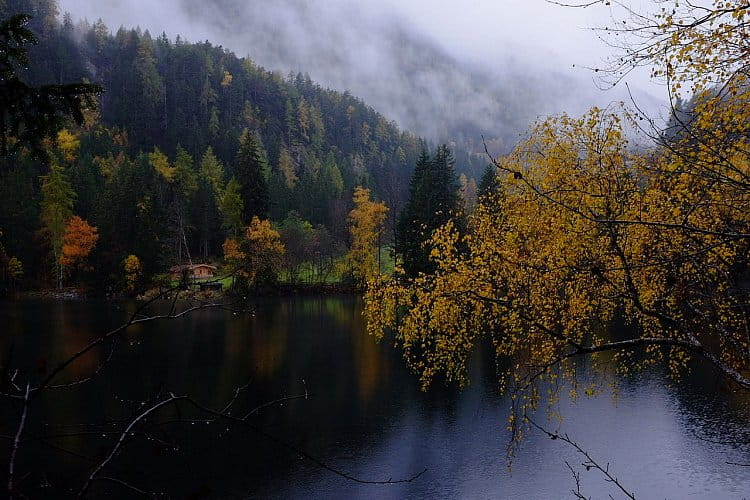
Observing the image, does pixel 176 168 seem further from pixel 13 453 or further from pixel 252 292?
pixel 13 453

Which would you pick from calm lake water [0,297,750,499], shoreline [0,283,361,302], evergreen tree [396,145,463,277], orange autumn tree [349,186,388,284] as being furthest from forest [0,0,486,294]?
calm lake water [0,297,750,499]

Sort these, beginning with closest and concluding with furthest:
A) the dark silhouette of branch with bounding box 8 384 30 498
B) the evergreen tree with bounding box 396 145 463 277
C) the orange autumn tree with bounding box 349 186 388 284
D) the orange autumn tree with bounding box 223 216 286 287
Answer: the dark silhouette of branch with bounding box 8 384 30 498 → the evergreen tree with bounding box 396 145 463 277 → the orange autumn tree with bounding box 223 216 286 287 → the orange autumn tree with bounding box 349 186 388 284

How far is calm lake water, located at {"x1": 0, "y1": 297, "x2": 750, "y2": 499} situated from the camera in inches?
576

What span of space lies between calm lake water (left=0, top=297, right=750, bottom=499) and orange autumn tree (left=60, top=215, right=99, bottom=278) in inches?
1199

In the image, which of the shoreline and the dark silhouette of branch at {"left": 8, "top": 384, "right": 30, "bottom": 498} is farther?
the shoreline

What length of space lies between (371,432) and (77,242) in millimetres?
50994

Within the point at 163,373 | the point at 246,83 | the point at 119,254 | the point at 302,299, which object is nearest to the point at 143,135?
the point at 246,83

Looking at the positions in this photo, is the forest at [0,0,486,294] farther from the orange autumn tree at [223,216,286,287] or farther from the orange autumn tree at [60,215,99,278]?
the orange autumn tree at [223,216,286,287]

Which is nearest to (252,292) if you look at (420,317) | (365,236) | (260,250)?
(260,250)

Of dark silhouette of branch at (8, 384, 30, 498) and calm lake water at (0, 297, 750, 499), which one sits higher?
dark silhouette of branch at (8, 384, 30, 498)

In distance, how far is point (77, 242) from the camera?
58000mm

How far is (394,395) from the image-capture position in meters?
22.2

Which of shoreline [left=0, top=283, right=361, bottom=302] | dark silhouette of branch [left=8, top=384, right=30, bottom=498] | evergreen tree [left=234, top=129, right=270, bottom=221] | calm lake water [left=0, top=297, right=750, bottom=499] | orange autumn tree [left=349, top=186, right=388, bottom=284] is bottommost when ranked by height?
calm lake water [left=0, top=297, right=750, bottom=499]

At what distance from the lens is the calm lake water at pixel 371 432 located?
48.0 feet
